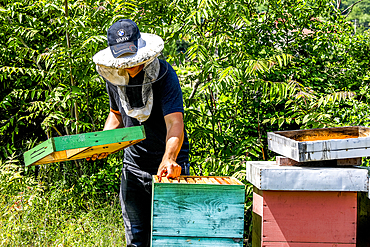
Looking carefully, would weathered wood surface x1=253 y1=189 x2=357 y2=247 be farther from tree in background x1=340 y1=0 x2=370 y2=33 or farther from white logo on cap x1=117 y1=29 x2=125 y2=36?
tree in background x1=340 y1=0 x2=370 y2=33

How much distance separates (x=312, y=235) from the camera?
1820 millimetres

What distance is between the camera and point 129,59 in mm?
1710

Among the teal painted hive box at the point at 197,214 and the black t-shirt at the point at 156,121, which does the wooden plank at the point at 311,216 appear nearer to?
the teal painted hive box at the point at 197,214

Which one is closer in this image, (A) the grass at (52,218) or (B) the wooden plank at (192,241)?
(B) the wooden plank at (192,241)

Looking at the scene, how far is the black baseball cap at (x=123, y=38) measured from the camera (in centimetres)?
174

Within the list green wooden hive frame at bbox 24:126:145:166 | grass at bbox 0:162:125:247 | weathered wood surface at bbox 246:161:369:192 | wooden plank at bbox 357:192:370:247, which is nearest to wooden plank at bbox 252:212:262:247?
weathered wood surface at bbox 246:161:369:192

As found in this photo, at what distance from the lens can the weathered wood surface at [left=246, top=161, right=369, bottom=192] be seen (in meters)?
1.78

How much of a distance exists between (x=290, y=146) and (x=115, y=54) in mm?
1026

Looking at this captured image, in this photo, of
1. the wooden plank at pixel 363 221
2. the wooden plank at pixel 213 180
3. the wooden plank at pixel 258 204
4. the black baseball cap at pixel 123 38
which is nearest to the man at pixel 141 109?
the black baseball cap at pixel 123 38

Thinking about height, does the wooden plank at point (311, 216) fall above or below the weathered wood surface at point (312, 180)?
below

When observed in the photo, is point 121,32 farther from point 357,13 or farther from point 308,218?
point 357,13

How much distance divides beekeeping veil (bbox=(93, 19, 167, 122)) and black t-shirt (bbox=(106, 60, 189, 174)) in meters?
0.04

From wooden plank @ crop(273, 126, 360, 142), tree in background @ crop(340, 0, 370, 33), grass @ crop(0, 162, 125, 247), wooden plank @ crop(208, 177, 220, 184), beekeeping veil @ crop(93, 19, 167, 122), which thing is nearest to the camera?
wooden plank @ crop(208, 177, 220, 184)

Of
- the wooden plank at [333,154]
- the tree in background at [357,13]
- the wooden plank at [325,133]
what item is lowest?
the wooden plank at [333,154]
